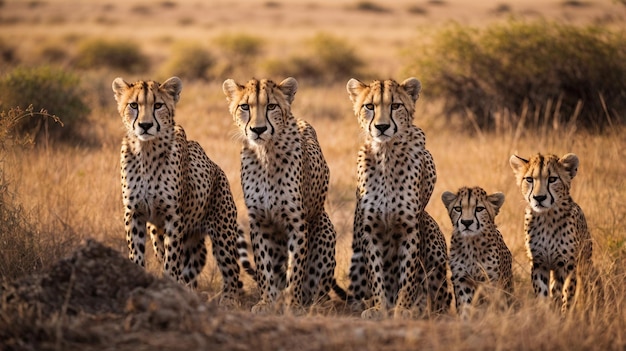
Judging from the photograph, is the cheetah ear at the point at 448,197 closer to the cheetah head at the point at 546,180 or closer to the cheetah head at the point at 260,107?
the cheetah head at the point at 546,180

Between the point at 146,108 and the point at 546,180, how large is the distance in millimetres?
2328

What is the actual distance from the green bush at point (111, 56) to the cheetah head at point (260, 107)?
16.7 meters

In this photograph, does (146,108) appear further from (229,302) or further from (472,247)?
(472,247)

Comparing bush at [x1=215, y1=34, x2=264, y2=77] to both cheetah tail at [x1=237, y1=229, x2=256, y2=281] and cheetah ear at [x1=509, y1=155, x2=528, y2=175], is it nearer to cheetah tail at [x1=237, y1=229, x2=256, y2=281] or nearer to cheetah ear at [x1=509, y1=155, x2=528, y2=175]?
cheetah tail at [x1=237, y1=229, x2=256, y2=281]

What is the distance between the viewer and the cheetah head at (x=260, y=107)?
5129mm

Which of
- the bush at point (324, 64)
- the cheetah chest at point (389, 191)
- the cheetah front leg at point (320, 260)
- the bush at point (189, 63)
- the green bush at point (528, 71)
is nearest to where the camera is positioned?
the cheetah chest at point (389, 191)

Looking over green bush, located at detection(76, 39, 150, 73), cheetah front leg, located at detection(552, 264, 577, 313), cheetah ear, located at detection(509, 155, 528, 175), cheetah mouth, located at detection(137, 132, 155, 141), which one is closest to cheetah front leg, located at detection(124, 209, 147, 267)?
cheetah mouth, located at detection(137, 132, 155, 141)

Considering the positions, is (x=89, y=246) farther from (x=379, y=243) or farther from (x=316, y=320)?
(x=379, y=243)

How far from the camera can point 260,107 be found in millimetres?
5137

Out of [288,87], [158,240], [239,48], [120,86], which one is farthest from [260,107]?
[239,48]

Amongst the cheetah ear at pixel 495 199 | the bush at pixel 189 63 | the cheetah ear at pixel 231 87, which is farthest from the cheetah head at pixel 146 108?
the bush at pixel 189 63

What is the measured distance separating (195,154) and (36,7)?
4480 centimetres

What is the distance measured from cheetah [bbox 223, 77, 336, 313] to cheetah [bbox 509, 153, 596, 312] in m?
1.28

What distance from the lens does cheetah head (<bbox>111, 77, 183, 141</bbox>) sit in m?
5.07
